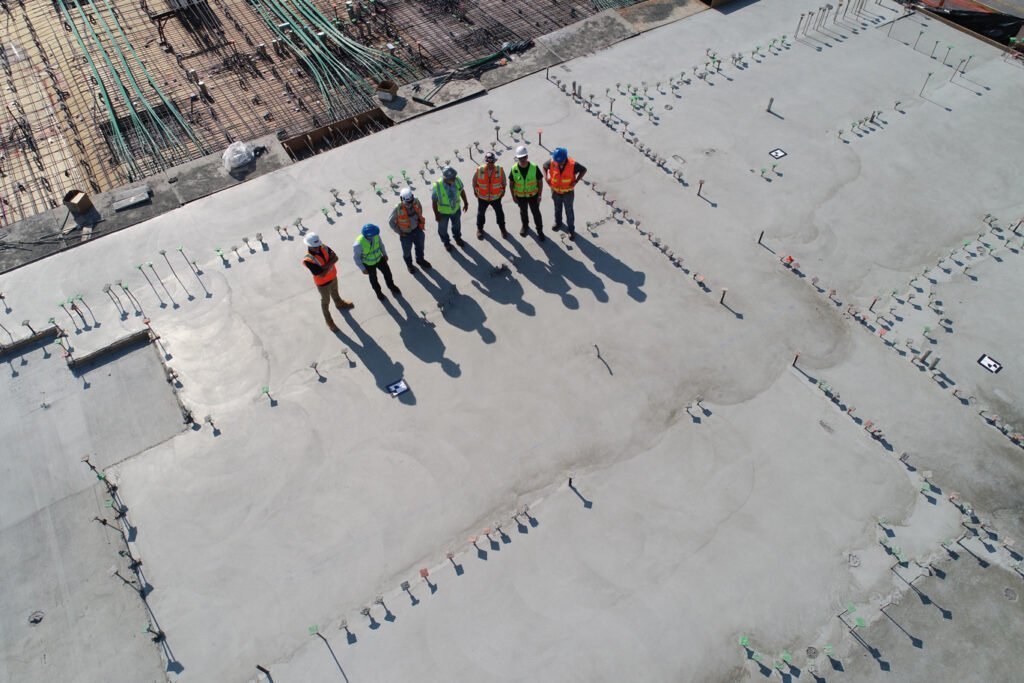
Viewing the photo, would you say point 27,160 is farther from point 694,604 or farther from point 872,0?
point 872,0

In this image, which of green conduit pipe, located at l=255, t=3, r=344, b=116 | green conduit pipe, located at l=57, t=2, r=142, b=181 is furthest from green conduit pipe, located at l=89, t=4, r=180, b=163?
green conduit pipe, located at l=255, t=3, r=344, b=116

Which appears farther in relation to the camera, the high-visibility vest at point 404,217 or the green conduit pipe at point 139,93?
the green conduit pipe at point 139,93

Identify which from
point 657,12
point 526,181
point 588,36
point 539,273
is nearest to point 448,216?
point 526,181

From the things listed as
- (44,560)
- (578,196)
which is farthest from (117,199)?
(578,196)

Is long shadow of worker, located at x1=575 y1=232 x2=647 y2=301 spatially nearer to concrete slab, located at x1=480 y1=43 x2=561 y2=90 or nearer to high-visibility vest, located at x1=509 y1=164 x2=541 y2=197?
high-visibility vest, located at x1=509 y1=164 x2=541 y2=197

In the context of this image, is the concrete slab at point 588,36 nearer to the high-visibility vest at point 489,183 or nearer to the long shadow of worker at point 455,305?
the high-visibility vest at point 489,183

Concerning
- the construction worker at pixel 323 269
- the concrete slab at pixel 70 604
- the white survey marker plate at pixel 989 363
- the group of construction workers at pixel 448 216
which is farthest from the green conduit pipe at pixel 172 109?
the white survey marker plate at pixel 989 363

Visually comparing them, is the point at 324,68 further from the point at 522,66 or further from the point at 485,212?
the point at 485,212

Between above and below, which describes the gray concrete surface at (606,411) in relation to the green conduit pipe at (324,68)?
below
